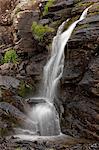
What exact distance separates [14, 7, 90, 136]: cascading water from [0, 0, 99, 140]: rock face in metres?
0.41

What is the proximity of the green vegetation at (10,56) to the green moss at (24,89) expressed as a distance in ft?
11.0

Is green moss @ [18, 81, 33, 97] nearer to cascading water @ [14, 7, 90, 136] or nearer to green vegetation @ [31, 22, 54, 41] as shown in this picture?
cascading water @ [14, 7, 90, 136]

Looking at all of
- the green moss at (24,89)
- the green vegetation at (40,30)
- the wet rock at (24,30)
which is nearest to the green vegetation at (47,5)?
the wet rock at (24,30)

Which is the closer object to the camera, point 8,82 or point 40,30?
point 8,82

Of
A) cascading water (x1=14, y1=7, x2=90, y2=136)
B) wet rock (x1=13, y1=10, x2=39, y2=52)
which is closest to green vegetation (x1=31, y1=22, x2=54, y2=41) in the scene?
cascading water (x1=14, y1=7, x2=90, y2=136)

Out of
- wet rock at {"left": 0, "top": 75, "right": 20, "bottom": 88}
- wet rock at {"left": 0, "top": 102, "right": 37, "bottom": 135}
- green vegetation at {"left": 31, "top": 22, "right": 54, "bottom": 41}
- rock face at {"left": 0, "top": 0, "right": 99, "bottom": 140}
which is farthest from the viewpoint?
green vegetation at {"left": 31, "top": 22, "right": 54, "bottom": 41}

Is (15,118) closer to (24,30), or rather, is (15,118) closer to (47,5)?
(24,30)

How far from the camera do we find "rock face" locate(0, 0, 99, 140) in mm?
11531

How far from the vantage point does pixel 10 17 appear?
74.4ft

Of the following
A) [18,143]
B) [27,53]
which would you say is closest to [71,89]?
[18,143]

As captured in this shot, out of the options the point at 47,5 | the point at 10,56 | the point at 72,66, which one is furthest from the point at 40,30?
the point at 72,66

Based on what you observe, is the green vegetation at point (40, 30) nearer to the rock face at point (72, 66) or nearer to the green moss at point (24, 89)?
the rock face at point (72, 66)

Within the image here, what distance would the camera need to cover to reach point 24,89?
15422 mm

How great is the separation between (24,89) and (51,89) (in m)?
1.43
